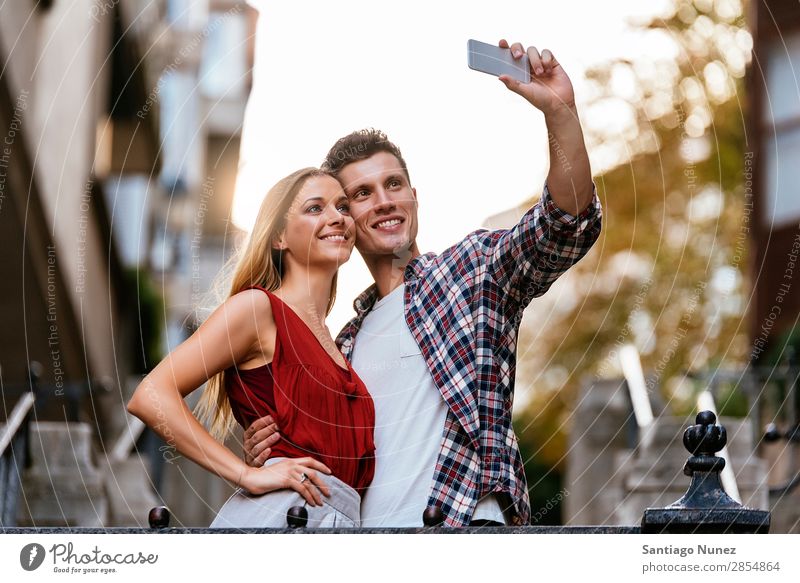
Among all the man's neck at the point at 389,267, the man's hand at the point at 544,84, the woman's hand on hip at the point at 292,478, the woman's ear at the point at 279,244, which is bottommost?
the woman's hand on hip at the point at 292,478

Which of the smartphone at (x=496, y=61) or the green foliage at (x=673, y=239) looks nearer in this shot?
the smartphone at (x=496, y=61)

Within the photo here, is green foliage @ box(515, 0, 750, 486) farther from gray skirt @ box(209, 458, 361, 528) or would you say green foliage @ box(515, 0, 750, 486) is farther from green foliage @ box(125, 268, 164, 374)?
gray skirt @ box(209, 458, 361, 528)

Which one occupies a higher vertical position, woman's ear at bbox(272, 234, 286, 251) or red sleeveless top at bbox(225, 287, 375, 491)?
woman's ear at bbox(272, 234, 286, 251)

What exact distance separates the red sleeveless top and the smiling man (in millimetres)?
49

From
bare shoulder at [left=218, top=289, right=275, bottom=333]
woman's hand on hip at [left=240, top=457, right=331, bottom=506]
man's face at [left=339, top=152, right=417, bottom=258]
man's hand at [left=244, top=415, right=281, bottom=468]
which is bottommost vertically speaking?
woman's hand on hip at [left=240, top=457, right=331, bottom=506]

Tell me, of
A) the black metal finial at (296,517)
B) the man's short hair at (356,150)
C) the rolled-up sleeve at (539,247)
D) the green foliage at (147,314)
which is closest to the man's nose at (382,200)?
the man's short hair at (356,150)

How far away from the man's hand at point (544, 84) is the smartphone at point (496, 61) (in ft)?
0.05

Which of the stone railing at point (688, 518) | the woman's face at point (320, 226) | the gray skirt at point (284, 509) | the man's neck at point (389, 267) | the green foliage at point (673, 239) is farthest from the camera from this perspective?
the green foliage at point (673, 239)

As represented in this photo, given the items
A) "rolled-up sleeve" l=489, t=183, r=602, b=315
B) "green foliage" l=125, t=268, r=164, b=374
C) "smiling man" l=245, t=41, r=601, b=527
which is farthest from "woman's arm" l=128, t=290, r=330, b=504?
"green foliage" l=125, t=268, r=164, b=374

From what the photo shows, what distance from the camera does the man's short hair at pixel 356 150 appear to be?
3998 millimetres

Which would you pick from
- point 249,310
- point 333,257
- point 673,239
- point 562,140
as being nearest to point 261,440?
point 249,310

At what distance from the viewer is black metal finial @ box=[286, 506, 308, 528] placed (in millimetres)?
3342
